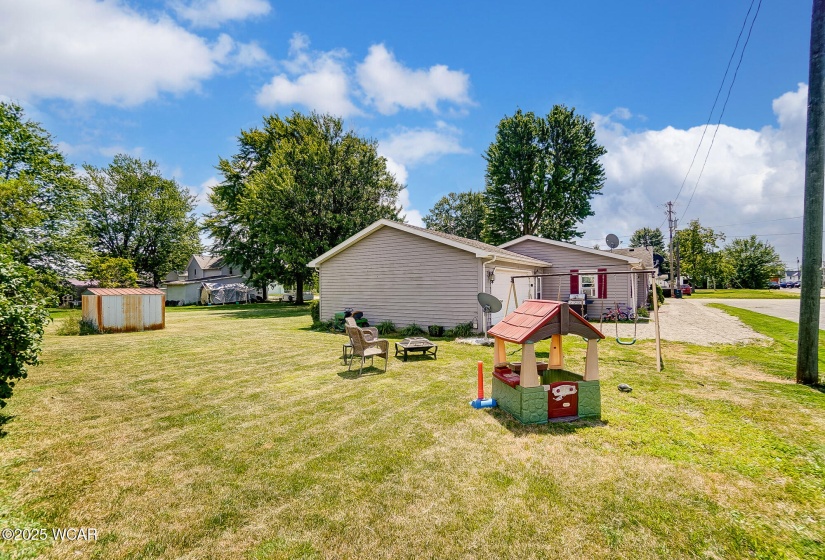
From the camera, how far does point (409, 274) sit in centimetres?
1435

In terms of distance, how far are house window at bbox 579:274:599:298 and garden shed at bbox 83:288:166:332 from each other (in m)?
21.9

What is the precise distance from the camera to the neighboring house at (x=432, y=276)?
13.1m

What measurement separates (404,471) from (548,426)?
7.75 ft

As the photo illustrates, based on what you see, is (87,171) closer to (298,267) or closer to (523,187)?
(298,267)

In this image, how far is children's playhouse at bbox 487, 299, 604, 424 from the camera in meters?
4.89

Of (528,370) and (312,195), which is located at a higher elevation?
(312,195)

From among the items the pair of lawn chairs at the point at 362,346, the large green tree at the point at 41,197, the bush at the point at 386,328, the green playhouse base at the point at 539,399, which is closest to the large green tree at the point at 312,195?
the large green tree at the point at 41,197

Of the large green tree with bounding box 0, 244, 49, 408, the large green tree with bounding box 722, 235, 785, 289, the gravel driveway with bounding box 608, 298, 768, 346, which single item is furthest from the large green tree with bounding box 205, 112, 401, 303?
the large green tree with bounding box 722, 235, 785, 289

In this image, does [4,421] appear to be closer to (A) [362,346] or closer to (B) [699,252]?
(A) [362,346]

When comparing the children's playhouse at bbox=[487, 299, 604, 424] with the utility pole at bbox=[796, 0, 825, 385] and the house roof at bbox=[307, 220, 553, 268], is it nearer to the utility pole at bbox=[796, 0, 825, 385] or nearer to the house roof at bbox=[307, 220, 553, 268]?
the utility pole at bbox=[796, 0, 825, 385]

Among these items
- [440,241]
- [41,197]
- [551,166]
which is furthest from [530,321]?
[41,197]

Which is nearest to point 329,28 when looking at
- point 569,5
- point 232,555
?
point 569,5

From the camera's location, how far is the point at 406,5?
11.3 meters

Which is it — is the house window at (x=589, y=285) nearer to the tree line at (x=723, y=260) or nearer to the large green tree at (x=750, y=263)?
the tree line at (x=723, y=260)
